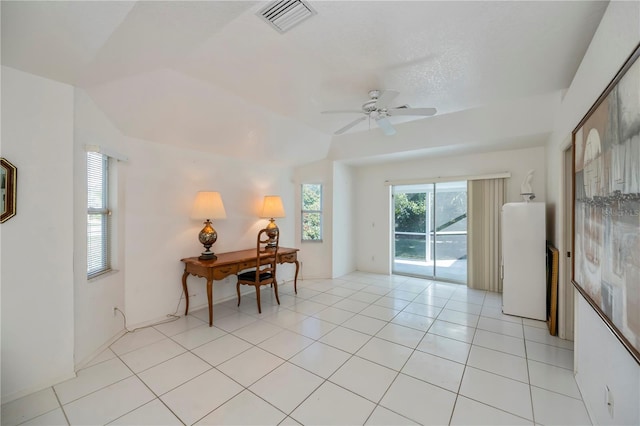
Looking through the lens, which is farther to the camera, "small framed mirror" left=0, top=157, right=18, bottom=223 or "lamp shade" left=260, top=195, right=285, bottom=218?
"lamp shade" left=260, top=195, right=285, bottom=218

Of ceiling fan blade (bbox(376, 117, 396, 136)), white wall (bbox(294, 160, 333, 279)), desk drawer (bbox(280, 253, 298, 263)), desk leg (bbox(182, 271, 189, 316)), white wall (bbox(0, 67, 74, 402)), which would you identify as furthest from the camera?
white wall (bbox(294, 160, 333, 279))

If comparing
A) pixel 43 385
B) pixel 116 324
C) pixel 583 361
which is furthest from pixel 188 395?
pixel 583 361

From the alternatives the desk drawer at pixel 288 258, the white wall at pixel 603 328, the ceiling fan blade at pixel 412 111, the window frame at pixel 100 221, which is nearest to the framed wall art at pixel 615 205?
the white wall at pixel 603 328

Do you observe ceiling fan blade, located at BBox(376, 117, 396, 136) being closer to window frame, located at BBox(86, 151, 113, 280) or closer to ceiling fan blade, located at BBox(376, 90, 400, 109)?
ceiling fan blade, located at BBox(376, 90, 400, 109)

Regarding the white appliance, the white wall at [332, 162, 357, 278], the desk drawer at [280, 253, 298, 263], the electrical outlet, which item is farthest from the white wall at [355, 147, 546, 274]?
the electrical outlet

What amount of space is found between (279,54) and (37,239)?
7.80ft

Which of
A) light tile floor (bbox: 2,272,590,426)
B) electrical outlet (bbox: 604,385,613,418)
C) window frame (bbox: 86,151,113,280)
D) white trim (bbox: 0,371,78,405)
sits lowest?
light tile floor (bbox: 2,272,590,426)

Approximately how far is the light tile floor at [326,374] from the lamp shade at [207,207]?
133 cm

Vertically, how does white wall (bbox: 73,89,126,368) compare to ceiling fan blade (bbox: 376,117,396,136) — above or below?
below

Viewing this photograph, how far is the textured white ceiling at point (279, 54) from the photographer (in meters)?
1.62

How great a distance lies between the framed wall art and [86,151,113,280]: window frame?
368cm

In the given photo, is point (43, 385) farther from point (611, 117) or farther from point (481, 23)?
point (481, 23)

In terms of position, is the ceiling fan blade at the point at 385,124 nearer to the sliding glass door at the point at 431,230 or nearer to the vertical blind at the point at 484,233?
the vertical blind at the point at 484,233

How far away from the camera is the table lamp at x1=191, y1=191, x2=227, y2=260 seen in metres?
3.40
